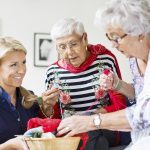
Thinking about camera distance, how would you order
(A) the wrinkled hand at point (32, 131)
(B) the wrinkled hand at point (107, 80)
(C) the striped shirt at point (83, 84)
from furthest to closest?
1. (C) the striped shirt at point (83, 84)
2. (B) the wrinkled hand at point (107, 80)
3. (A) the wrinkled hand at point (32, 131)

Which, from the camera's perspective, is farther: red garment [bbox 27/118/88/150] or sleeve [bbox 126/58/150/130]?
red garment [bbox 27/118/88/150]

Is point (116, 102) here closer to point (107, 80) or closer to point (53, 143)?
point (107, 80)

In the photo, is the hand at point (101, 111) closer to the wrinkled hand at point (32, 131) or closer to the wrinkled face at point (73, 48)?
the wrinkled face at point (73, 48)

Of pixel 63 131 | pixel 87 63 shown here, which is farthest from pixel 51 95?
pixel 63 131

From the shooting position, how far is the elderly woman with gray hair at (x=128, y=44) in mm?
1400

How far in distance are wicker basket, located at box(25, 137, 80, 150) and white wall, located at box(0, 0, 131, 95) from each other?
8.29ft

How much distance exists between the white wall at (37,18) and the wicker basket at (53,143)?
253cm

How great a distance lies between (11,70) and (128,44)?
86cm

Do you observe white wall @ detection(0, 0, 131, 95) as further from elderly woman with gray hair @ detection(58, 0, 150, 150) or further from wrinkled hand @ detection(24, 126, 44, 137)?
elderly woman with gray hair @ detection(58, 0, 150, 150)

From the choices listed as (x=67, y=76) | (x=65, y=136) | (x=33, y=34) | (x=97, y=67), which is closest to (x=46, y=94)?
(x=67, y=76)

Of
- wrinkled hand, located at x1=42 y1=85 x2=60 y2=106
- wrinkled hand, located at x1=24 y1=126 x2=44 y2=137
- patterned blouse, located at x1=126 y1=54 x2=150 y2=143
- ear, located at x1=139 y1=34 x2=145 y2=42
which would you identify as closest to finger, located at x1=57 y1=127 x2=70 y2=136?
wrinkled hand, located at x1=24 y1=126 x2=44 y2=137

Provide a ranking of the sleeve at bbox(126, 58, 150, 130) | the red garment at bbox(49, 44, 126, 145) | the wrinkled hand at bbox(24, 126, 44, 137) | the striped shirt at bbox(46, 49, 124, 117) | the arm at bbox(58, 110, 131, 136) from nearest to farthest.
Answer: the sleeve at bbox(126, 58, 150, 130), the arm at bbox(58, 110, 131, 136), the wrinkled hand at bbox(24, 126, 44, 137), the red garment at bbox(49, 44, 126, 145), the striped shirt at bbox(46, 49, 124, 117)

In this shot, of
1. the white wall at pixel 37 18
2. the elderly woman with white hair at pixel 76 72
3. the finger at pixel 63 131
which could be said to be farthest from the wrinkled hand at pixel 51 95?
the white wall at pixel 37 18

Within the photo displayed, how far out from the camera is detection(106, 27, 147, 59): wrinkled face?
1459 millimetres
